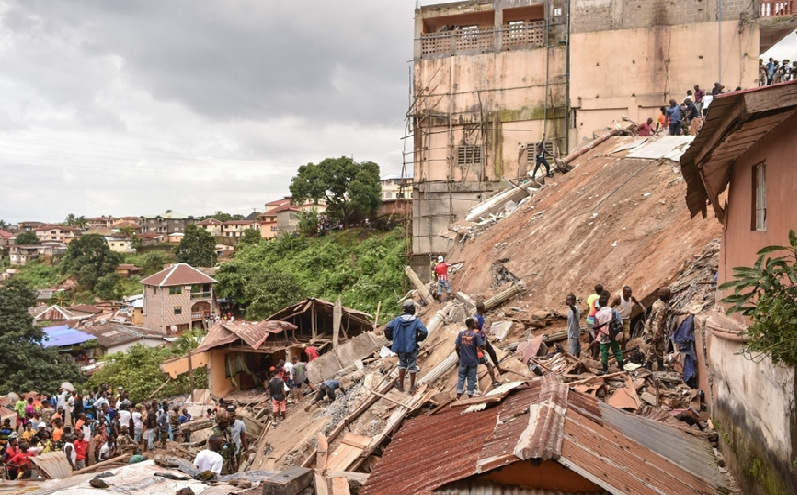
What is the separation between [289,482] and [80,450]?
7.75 m

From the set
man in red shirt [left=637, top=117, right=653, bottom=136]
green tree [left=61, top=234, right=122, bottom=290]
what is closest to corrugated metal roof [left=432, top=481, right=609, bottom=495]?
man in red shirt [left=637, top=117, right=653, bottom=136]

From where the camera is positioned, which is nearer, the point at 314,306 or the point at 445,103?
the point at 314,306

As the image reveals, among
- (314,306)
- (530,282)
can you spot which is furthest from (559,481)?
(314,306)

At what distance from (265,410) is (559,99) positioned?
1766cm

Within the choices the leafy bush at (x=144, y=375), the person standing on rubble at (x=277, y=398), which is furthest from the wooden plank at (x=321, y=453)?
the leafy bush at (x=144, y=375)

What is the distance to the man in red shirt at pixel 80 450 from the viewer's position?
11430 mm

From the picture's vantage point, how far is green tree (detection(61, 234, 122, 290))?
56.2 metres

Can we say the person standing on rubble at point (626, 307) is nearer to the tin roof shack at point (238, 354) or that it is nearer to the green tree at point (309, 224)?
the tin roof shack at point (238, 354)

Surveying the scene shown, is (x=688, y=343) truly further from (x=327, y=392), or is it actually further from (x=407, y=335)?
(x=327, y=392)

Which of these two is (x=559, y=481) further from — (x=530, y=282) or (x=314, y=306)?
(x=314, y=306)

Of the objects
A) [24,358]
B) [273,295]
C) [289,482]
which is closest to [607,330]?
[289,482]

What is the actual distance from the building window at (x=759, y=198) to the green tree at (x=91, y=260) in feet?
194

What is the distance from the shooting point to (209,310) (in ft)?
141

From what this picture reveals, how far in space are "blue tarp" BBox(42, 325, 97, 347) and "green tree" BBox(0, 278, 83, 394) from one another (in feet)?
19.8
